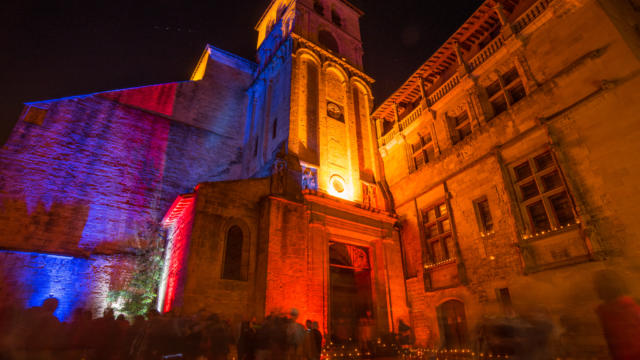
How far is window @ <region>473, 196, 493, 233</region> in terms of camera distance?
11.4m

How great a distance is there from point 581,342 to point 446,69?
12.5 meters

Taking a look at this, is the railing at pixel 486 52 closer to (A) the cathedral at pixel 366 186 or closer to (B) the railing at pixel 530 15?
(A) the cathedral at pixel 366 186

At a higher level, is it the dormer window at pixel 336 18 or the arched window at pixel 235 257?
the dormer window at pixel 336 18

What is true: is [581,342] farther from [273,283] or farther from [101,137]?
[101,137]

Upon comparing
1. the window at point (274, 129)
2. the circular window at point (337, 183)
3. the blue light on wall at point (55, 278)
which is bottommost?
the blue light on wall at point (55, 278)

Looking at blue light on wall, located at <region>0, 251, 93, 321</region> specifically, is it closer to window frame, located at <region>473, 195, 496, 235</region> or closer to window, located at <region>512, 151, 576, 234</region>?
window frame, located at <region>473, 195, 496, 235</region>

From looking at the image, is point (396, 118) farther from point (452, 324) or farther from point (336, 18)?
point (452, 324)

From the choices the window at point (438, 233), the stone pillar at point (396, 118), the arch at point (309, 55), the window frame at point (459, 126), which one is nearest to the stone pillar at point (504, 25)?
the window frame at point (459, 126)

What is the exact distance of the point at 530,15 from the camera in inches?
444

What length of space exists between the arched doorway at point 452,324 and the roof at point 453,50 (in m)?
10.5

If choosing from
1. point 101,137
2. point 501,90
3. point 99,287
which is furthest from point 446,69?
point 99,287

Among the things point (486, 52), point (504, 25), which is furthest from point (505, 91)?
point (504, 25)

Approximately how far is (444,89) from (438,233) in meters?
6.69

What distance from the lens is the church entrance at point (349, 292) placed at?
14422mm
